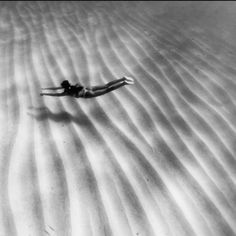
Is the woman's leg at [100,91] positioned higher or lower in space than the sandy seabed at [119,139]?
higher

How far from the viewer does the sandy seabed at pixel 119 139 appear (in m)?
Answer: 2.35

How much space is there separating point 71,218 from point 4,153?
972mm

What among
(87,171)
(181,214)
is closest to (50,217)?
(87,171)

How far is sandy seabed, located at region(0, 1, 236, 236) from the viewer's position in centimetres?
235

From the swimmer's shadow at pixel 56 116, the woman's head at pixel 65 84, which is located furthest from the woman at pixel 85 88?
the swimmer's shadow at pixel 56 116

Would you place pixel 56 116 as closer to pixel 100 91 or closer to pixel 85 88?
pixel 85 88

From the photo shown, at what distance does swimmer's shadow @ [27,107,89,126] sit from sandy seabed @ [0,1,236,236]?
0.04ft

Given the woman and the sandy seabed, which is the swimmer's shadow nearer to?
the sandy seabed

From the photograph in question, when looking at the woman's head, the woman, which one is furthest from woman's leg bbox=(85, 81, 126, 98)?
the woman's head

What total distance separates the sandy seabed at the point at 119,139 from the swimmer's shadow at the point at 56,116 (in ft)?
0.04

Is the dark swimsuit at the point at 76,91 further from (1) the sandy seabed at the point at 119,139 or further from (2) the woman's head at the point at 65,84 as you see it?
(1) the sandy seabed at the point at 119,139

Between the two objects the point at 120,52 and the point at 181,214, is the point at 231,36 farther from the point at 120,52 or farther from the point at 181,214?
the point at 181,214

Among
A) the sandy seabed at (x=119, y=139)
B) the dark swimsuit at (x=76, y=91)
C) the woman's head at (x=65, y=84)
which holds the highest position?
the woman's head at (x=65, y=84)

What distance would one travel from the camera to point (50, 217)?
2275 mm
